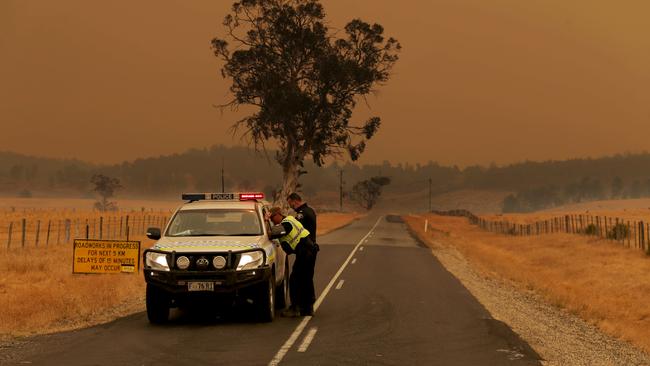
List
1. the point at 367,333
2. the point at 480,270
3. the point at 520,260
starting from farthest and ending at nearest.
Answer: the point at 520,260 → the point at 480,270 → the point at 367,333

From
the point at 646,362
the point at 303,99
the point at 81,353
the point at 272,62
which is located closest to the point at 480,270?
the point at 646,362

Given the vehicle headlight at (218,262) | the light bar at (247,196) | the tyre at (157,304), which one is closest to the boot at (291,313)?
the vehicle headlight at (218,262)

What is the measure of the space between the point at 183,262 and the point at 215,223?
1.66 metres

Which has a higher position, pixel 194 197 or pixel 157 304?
pixel 194 197

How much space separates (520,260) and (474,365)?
29.0 meters

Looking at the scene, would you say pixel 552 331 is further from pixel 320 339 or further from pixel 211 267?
pixel 211 267

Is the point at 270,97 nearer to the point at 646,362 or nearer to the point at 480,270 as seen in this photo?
the point at 480,270

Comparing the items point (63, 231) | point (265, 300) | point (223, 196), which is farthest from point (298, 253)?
point (63, 231)

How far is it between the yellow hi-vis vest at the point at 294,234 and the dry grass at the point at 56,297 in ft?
11.8

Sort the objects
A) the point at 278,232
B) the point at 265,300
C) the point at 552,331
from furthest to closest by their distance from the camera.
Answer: the point at 552,331, the point at 278,232, the point at 265,300

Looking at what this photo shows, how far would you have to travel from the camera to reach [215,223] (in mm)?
12586

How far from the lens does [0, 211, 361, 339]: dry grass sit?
12188 mm

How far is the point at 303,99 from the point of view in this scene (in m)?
49.7

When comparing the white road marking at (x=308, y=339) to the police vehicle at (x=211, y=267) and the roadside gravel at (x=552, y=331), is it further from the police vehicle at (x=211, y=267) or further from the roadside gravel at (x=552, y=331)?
the roadside gravel at (x=552, y=331)
